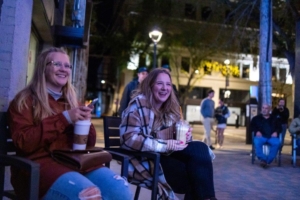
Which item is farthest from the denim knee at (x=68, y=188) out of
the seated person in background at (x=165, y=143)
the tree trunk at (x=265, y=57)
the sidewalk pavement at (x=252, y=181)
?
the tree trunk at (x=265, y=57)

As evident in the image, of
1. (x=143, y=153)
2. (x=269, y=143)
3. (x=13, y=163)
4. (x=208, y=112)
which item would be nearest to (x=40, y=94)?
(x=13, y=163)

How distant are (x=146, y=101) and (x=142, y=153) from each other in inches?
20.5

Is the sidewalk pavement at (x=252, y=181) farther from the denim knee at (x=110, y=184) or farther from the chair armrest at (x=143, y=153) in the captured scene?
the denim knee at (x=110, y=184)

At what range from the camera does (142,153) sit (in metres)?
3.27

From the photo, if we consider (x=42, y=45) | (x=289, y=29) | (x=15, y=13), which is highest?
(x=289, y=29)

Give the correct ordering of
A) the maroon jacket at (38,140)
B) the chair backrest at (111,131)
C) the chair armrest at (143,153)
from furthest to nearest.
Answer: the chair backrest at (111,131), the chair armrest at (143,153), the maroon jacket at (38,140)

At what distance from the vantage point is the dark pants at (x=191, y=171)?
10.6 feet

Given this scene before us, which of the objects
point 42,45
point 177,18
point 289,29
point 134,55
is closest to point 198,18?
point 177,18

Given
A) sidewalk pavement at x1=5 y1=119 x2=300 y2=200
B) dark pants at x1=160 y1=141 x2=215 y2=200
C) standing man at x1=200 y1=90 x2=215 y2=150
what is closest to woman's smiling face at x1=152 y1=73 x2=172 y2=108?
dark pants at x1=160 y1=141 x2=215 y2=200

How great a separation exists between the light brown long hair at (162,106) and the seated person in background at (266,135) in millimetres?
5186

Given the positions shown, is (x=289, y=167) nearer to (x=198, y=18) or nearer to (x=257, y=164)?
(x=257, y=164)

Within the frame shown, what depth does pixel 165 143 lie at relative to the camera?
331 cm

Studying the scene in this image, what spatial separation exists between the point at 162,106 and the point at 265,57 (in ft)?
25.1

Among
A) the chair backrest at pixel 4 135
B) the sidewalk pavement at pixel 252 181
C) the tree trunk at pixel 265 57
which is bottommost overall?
Result: the sidewalk pavement at pixel 252 181
